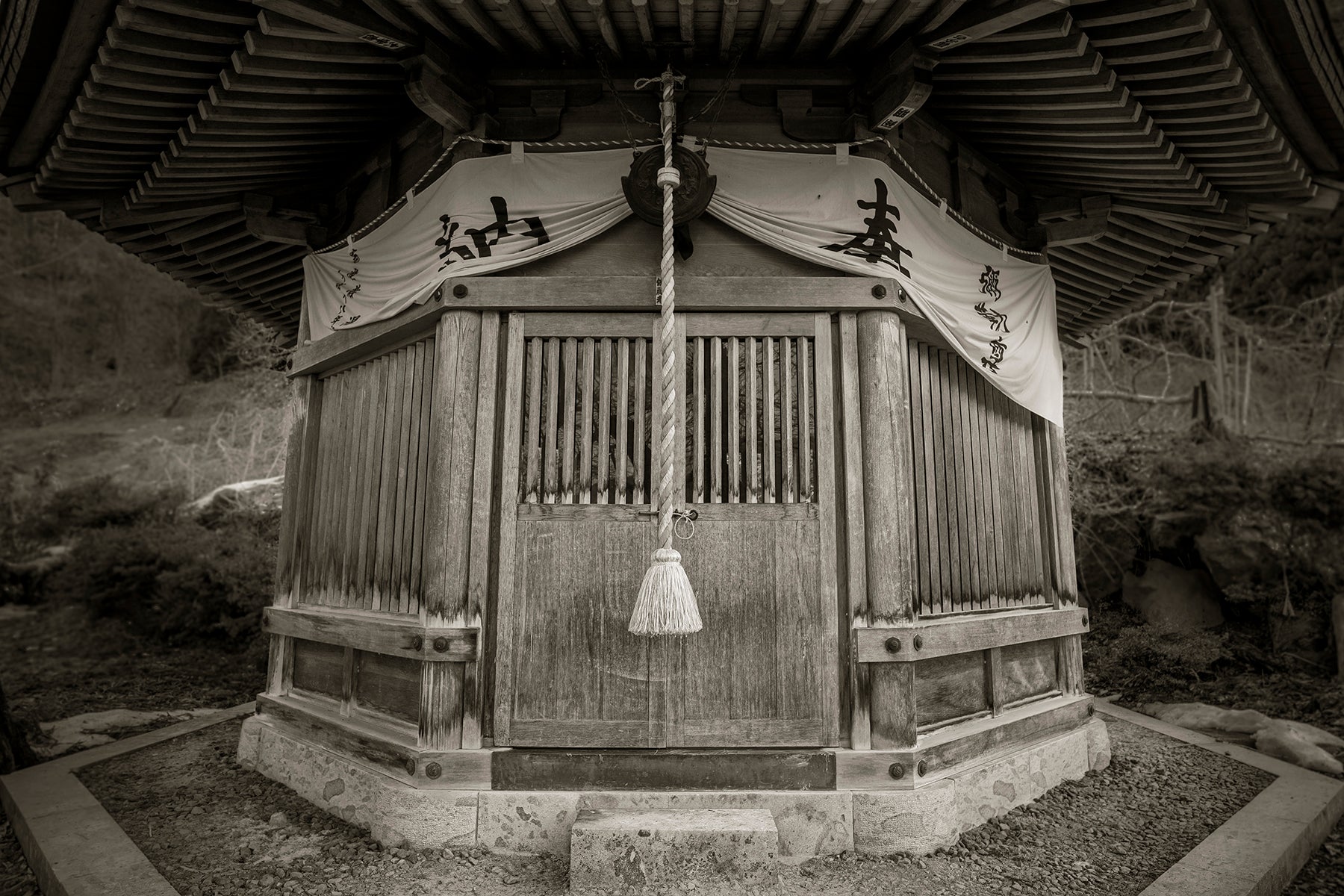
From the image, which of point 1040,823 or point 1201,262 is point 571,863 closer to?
point 1040,823

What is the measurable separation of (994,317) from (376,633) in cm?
430

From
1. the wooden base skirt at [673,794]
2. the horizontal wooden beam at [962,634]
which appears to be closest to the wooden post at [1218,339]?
the horizontal wooden beam at [962,634]

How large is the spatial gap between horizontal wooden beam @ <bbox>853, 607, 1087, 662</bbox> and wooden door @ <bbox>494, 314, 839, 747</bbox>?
0.22m

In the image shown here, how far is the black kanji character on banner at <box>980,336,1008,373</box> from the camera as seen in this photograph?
4938 millimetres

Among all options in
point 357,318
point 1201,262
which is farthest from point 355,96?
point 1201,262

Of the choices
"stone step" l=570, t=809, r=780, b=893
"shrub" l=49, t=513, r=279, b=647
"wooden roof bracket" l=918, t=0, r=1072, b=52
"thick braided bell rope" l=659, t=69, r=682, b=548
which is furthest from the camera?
"shrub" l=49, t=513, r=279, b=647

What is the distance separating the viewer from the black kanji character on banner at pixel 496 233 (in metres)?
4.39

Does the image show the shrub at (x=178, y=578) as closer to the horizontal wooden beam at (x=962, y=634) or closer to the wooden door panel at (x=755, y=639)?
the wooden door panel at (x=755, y=639)

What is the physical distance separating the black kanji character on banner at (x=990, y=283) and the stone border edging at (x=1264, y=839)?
336 cm

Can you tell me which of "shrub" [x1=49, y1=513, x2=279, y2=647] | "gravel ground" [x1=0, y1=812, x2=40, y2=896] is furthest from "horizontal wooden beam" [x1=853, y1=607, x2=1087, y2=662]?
"shrub" [x1=49, y1=513, x2=279, y2=647]

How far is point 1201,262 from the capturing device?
6.44m

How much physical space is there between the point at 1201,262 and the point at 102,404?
29.9m

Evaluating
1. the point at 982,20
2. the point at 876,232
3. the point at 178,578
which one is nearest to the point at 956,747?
the point at 876,232

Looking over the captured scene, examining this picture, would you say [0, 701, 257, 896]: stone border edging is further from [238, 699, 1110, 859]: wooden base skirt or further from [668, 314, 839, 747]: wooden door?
[668, 314, 839, 747]: wooden door
